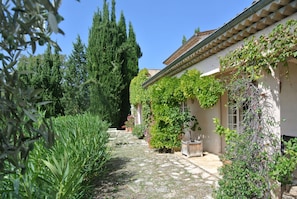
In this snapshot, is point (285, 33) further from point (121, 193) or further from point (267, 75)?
point (121, 193)

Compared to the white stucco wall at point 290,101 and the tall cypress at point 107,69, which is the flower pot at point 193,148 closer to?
the white stucco wall at point 290,101

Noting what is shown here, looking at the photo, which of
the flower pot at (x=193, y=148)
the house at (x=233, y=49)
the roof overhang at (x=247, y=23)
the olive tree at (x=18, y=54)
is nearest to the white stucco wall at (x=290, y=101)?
the house at (x=233, y=49)

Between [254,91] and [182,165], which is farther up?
[254,91]

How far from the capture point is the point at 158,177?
266 inches

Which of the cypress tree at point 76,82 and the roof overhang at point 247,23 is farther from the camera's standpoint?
the cypress tree at point 76,82

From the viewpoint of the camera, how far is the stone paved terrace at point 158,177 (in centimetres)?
Result: 547

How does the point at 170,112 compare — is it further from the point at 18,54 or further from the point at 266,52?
the point at 18,54

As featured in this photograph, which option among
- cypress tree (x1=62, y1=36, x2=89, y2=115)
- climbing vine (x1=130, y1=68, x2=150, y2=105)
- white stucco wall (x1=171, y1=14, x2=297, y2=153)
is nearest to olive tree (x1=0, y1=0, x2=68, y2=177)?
white stucco wall (x1=171, y1=14, x2=297, y2=153)

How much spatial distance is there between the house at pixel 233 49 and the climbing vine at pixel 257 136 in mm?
232

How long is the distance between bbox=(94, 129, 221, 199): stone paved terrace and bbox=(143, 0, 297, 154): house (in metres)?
1.67

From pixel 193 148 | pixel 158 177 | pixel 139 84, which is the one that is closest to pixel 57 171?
pixel 158 177

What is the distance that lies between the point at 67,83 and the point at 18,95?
2277cm

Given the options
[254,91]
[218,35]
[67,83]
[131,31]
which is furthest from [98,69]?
[254,91]

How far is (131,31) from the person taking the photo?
2667 centimetres
